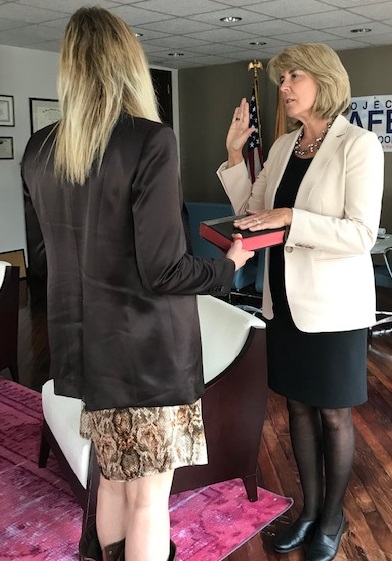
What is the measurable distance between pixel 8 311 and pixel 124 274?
93.0 inches

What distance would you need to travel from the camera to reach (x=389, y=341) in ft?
15.5

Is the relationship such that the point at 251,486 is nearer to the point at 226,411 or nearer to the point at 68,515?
the point at 226,411

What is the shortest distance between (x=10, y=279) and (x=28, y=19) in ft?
9.78

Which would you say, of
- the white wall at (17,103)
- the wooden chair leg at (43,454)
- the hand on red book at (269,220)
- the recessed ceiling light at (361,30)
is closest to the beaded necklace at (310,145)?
the hand on red book at (269,220)

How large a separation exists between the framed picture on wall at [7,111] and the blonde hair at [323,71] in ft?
18.2

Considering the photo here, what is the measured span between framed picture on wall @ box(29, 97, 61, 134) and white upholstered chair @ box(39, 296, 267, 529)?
534cm

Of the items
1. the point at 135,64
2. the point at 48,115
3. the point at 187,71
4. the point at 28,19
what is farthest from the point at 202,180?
the point at 135,64

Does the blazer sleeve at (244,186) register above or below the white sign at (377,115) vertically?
below

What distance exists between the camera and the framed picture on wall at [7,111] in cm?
677

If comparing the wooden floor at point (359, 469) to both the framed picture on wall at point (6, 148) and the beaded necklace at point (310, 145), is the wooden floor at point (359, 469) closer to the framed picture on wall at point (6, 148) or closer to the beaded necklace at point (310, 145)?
the beaded necklace at point (310, 145)

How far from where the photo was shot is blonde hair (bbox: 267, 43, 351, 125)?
1.83m

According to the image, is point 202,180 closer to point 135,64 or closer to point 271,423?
point 271,423

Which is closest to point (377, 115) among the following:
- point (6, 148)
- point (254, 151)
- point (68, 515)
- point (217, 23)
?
point (254, 151)

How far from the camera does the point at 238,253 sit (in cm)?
161
